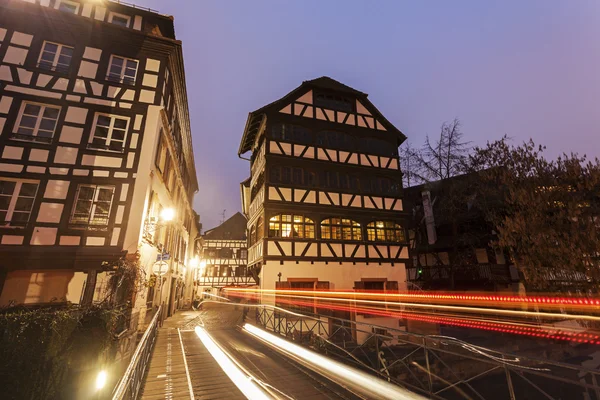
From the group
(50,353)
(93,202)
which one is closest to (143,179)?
(93,202)

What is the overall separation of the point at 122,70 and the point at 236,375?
12.7m

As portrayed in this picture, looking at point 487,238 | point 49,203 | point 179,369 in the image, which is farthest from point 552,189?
point 49,203

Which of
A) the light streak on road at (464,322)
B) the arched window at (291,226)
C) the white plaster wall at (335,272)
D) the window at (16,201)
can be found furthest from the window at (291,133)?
the window at (16,201)

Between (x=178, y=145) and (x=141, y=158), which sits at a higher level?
(x=178, y=145)

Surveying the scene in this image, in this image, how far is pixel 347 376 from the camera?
509 centimetres

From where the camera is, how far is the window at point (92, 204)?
32.2 feet

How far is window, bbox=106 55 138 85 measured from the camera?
37.9ft

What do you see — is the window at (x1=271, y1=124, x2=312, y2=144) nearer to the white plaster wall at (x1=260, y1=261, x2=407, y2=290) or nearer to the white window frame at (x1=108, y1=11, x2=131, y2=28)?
the white plaster wall at (x1=260, y1=261, x2=407, y2=290)

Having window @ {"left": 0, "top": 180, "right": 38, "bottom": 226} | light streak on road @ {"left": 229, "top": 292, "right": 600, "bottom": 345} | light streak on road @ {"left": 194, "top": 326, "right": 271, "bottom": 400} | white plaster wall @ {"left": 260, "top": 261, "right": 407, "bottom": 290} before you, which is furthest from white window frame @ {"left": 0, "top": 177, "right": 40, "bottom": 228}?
light streak on road @ {"left": 229, "top": 292, "right": 600, "bottom": 345}

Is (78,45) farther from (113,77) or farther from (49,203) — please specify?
(49,203)

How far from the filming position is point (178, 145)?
16.6 m

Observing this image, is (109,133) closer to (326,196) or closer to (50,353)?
(50,353)

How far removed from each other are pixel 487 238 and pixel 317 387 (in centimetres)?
1872

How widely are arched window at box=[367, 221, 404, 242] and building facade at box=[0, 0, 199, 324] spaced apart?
1182cm
